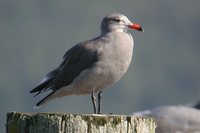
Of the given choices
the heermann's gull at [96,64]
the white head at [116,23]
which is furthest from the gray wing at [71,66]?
the white head at [116,23]

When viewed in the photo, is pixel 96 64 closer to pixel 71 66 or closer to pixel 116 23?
pixel 71 66

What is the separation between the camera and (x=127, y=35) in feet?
30.6

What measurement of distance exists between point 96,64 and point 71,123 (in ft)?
8.22

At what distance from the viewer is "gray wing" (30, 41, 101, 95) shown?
9086 millimetres

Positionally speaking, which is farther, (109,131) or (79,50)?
(79,50)

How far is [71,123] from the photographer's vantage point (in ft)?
21.4

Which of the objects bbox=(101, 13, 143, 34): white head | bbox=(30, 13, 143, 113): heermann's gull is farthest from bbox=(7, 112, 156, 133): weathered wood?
bbox=(101, 13, 143, 34): white head

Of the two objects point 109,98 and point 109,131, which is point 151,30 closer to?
point 109,98

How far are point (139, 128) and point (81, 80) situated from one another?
248 centimetres

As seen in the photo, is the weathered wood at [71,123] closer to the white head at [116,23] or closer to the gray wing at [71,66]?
the gray wing at [71,66]

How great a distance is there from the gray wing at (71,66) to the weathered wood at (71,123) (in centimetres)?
242

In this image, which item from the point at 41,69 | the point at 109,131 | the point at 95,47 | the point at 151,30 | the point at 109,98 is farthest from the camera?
the point at 151,30

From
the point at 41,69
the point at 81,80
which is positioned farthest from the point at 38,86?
the point at 41,69

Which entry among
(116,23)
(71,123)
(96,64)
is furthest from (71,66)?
(71,123)
